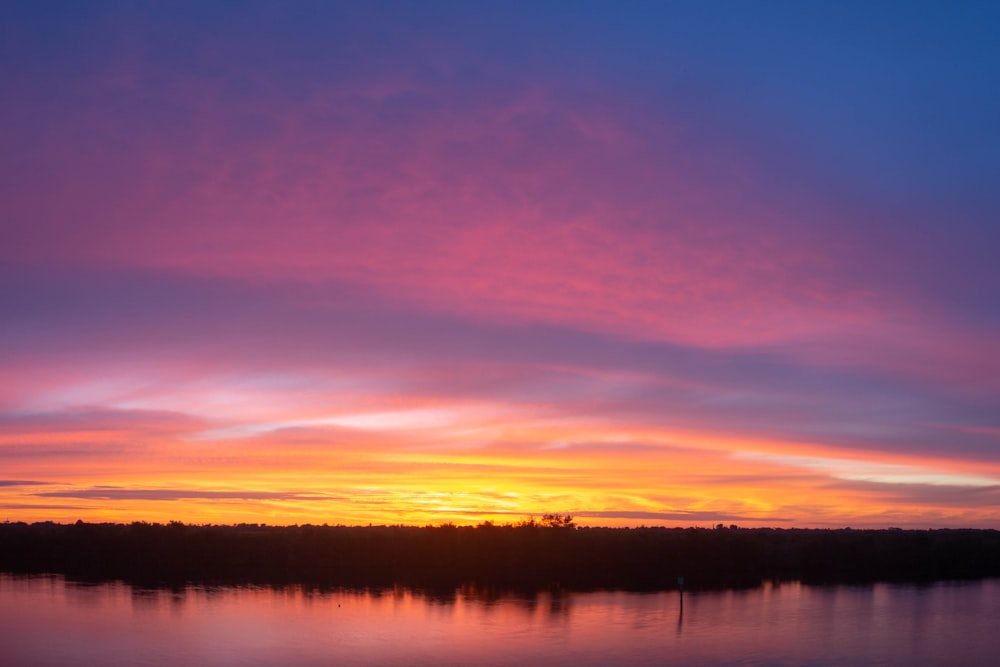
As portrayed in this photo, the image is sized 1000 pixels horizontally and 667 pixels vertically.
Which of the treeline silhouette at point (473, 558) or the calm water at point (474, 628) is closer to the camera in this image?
the calm water at point (474, 628)

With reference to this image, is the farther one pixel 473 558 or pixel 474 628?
pixel 473 558

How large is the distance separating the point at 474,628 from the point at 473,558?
75.1ft

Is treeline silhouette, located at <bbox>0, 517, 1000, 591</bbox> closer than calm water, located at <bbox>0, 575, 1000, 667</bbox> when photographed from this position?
No

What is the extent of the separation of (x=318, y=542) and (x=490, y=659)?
105 feet

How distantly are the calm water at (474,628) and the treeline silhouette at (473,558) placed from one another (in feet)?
20.2

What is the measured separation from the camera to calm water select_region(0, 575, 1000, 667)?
83.6 ft

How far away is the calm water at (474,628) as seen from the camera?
25.5 meters

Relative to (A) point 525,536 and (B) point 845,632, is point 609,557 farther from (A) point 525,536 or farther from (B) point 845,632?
(B) point 845,632

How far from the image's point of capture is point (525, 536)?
56906mm

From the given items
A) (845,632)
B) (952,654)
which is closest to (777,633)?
(845,632)

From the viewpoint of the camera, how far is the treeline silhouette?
156 ft

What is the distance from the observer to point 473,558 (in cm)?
5328

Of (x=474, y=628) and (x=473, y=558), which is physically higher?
(x=474, y=628)

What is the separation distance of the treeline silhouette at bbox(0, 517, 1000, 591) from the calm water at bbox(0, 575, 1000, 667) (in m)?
6.17
